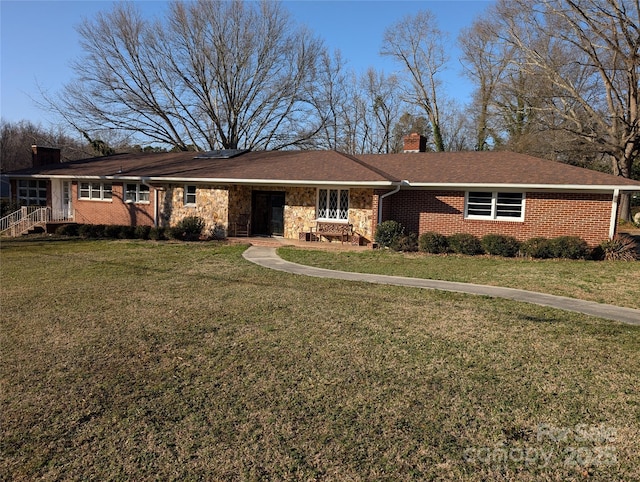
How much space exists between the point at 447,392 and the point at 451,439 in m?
0.86

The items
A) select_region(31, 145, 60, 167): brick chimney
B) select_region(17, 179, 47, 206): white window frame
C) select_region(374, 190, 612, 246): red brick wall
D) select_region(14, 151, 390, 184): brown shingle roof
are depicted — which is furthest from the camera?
select_region(31, 145, 60, 167): brick chimney

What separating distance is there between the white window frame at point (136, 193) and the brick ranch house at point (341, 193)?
0.15 feet

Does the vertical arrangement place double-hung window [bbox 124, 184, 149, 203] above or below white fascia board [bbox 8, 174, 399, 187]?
below

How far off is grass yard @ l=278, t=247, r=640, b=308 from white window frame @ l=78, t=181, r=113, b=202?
11179 mm

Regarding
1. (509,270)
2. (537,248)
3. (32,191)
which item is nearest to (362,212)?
(537,248)

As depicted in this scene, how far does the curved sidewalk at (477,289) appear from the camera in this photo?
24.9ft

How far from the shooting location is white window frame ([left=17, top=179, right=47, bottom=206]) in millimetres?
23422

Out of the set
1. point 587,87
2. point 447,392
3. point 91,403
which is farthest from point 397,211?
point 587,87

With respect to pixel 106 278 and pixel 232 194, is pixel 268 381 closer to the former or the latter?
pixel 106 278

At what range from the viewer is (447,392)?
4449 millimetres

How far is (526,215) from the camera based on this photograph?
15383 millimetres

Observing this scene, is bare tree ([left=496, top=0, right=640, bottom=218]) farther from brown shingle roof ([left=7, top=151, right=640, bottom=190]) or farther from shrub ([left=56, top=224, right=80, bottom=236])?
shrub ([left=56, top=224, right=80, bottom=236])

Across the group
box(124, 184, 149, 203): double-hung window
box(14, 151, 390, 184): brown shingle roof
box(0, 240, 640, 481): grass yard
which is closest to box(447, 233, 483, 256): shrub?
box(14, 151, 390, 184): brown shingle roof

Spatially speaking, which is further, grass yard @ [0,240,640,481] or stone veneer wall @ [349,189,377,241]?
stone veneer wall @ [349,189,377,241]
